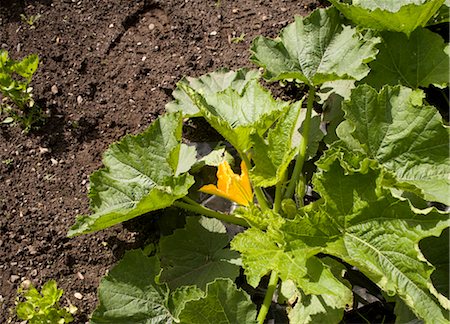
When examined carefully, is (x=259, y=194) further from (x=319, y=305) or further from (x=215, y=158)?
(x=319, y=305)

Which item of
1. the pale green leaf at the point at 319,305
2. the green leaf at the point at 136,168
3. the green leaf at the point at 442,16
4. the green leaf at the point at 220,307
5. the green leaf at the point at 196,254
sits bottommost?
the pale green leaf at the point at 319,305

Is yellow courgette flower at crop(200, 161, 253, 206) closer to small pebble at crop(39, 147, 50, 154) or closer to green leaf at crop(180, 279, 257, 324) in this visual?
green leaf at crop(180, 279, 257, 324)

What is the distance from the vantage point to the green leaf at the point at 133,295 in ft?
9.35

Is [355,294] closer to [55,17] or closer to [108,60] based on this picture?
[108,60]

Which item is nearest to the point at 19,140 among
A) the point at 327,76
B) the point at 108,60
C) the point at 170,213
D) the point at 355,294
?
the point at 108,60

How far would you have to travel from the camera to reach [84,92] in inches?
147

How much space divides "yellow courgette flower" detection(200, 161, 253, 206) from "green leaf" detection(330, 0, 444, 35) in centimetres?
91

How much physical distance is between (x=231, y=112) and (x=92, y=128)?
0.98m

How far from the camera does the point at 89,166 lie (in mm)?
3525

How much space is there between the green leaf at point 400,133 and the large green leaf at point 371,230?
25 centimetres

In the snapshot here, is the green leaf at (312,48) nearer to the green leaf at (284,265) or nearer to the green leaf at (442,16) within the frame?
the green leaf at (442,16)

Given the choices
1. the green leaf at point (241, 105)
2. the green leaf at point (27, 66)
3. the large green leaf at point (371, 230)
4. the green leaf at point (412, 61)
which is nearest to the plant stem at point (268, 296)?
the large green leaf at point (371, 230)

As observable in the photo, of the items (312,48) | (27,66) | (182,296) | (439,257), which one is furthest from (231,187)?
(27,66)

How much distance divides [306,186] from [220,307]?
3.27ft
